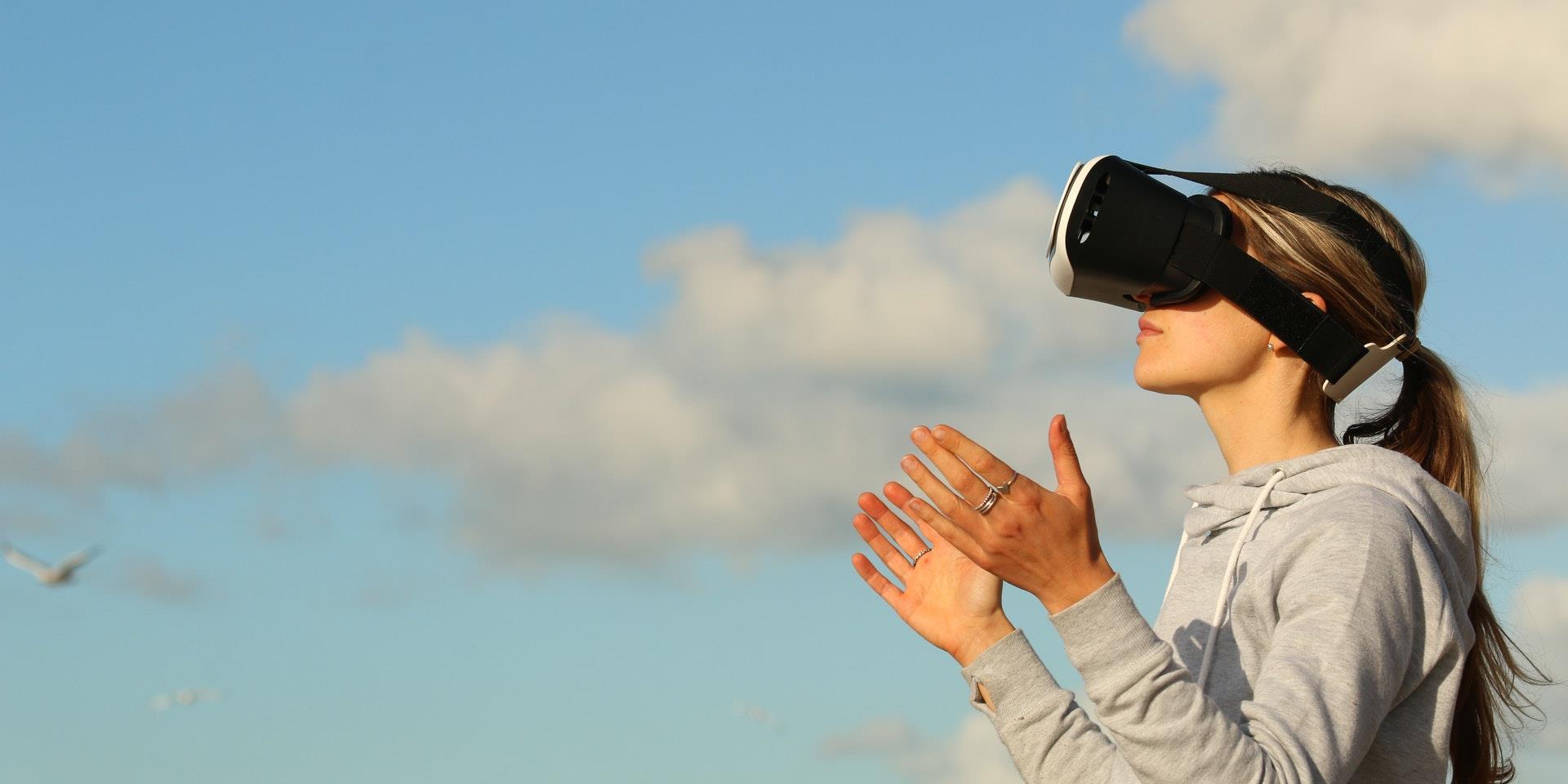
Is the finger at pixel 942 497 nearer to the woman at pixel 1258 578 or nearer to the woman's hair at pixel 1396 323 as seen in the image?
the woman at pixel 1258 578

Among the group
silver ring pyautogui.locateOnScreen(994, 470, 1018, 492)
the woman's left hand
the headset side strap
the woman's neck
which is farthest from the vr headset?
silver ring pyautogui.locateOnScreen(994, 470, 1018, 492)

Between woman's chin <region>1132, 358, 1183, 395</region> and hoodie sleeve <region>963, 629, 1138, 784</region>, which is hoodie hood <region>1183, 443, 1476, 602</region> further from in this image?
hoodie sleeve <region>963, 629, 1138, 784</region>

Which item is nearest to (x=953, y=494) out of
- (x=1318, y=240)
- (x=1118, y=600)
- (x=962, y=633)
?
(x=1118, y=600)

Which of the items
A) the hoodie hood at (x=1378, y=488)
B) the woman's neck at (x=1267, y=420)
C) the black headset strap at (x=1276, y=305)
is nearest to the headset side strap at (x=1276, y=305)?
the black headset strap at (x=1276, y=305)

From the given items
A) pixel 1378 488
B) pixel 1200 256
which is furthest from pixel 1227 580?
pixel 1200 256

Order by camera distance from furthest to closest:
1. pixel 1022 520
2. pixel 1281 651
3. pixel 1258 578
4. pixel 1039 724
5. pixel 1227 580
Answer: pixel 1227 580 → pixel 1258 578 → pixel 1039 724 → pixel 1281 651 → pixel 1022 520

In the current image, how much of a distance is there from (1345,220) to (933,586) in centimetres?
175

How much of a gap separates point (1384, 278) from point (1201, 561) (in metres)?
1.05

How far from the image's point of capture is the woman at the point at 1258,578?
380 centimetres

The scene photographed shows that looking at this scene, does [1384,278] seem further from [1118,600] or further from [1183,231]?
[1118,600]

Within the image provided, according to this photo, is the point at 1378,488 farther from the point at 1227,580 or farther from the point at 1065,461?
the point at 1065,461

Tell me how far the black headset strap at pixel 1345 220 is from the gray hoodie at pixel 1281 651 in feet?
2.23

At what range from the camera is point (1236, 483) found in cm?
499

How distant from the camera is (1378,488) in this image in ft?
14.8
